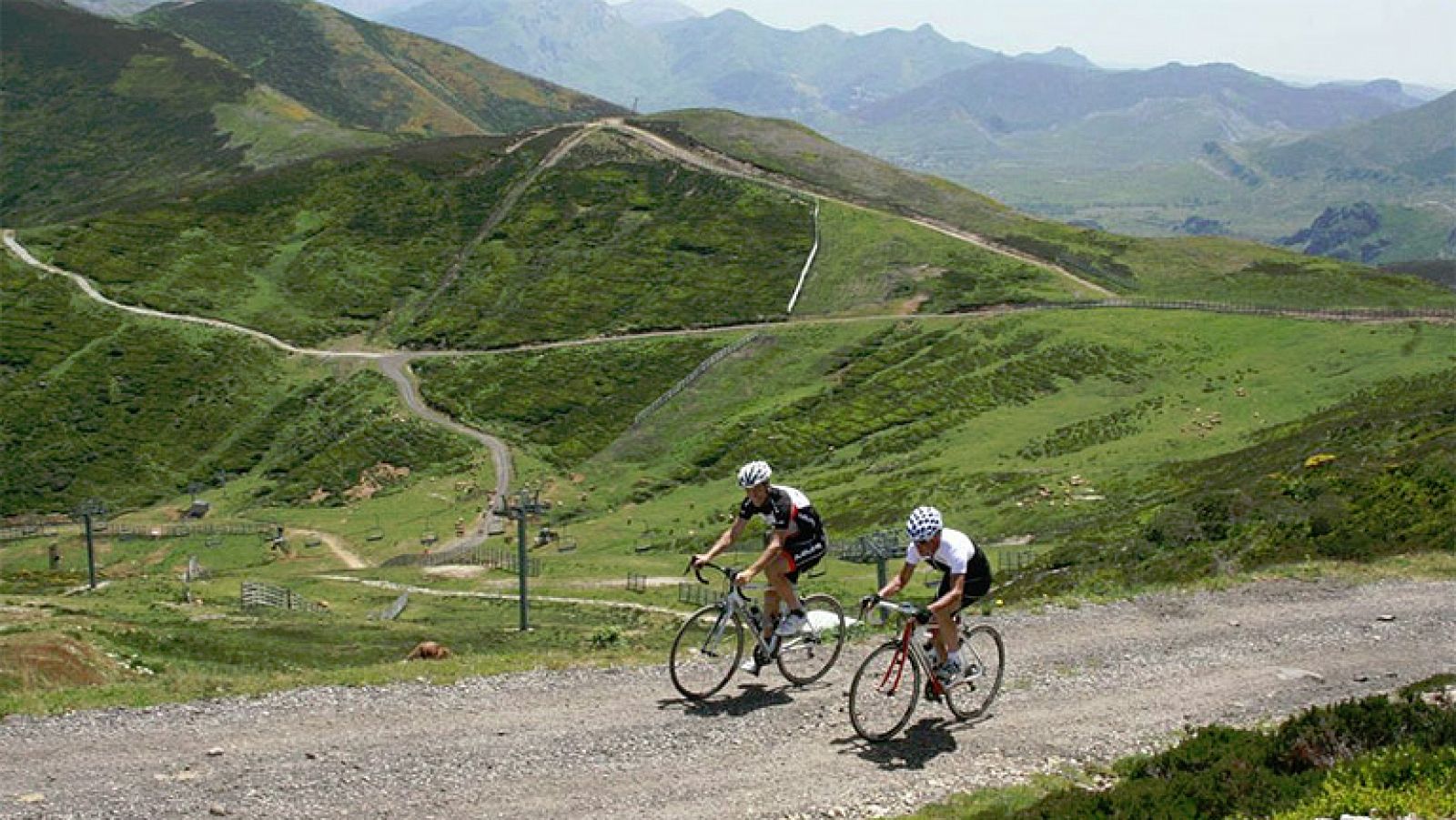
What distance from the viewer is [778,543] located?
1880cm

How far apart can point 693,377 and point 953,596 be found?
10677 cm

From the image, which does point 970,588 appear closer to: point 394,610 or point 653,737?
point 653,737

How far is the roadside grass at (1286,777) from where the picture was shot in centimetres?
1290

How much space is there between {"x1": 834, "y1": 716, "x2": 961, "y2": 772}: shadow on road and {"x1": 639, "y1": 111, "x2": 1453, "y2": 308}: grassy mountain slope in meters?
118

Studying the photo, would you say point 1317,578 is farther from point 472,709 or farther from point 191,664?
point 191,664

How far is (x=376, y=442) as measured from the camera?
114 m

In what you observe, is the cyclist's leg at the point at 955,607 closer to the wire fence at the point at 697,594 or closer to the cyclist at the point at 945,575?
the cyclist at the point at 945,575

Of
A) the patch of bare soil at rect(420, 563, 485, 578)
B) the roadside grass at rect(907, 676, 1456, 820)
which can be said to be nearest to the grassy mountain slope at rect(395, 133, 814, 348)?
the patch of bare soil at rect(420, 563, 485, 578)

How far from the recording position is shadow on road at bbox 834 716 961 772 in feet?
55.5

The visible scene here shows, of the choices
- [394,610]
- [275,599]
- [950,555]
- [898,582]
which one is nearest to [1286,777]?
[950,555]

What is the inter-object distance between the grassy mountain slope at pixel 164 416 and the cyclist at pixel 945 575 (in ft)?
316

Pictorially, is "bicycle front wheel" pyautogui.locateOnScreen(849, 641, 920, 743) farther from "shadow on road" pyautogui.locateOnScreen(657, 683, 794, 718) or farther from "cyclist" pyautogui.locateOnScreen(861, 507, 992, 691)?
"shadow on road" pyautogui.locateOnScreen(657, 683, 794, 718)

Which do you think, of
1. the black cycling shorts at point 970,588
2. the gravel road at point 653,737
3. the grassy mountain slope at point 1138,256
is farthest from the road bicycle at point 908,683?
the grassy mountain slope at point 1138,256

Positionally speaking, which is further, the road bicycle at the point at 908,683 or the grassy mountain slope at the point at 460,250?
the grassy mountain slope at the point at 460,250
